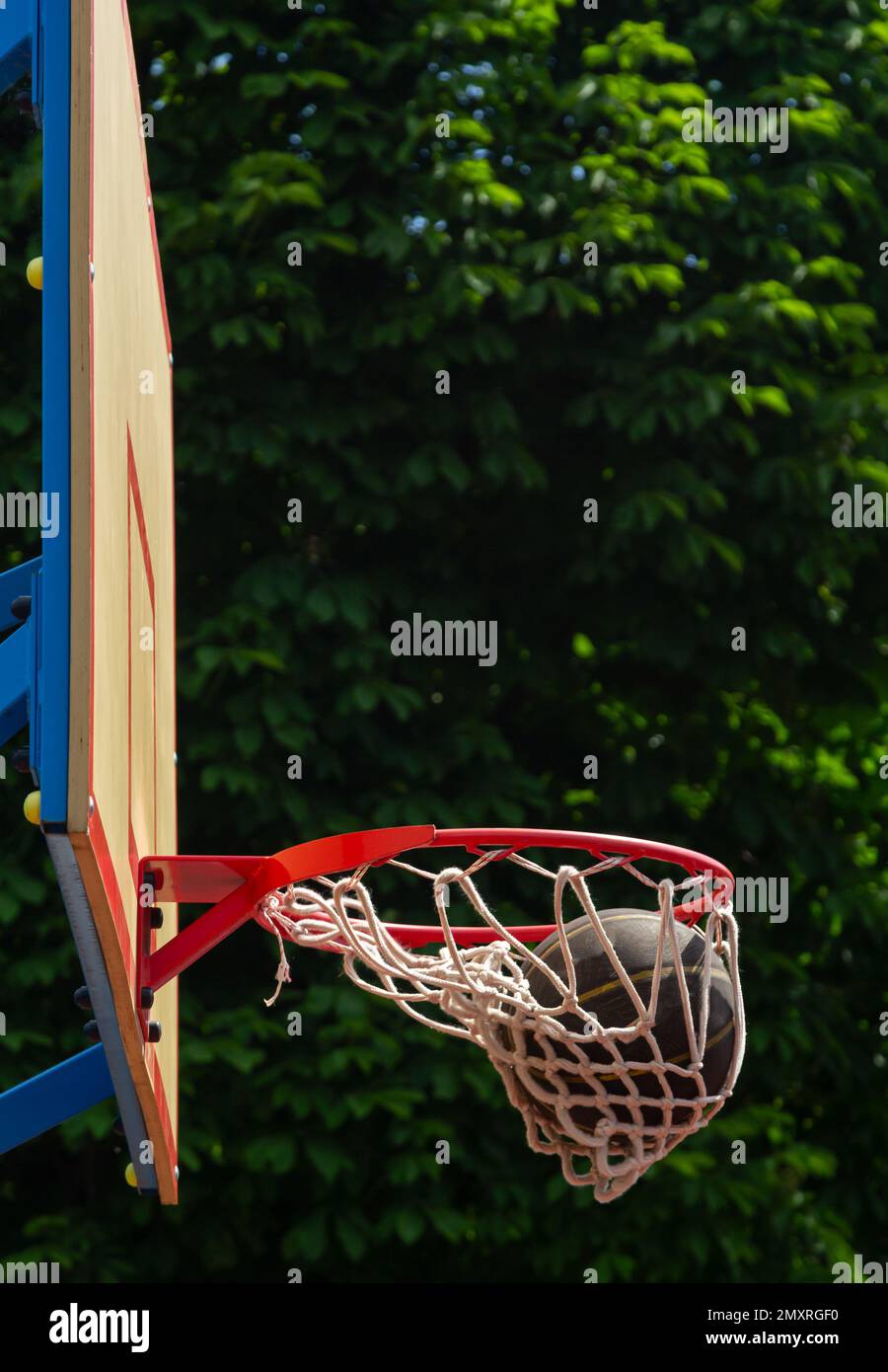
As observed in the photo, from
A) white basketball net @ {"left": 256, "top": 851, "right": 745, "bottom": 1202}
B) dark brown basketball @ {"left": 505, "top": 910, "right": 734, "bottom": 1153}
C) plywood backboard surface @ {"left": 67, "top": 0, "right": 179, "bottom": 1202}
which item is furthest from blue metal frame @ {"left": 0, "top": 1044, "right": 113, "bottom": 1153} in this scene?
dark brown basketball @ {"left": 505, "top": 910, "right": 734, "bottom": 1153}

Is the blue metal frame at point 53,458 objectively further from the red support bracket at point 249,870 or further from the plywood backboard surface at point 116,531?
the red support bracket at point 249,870

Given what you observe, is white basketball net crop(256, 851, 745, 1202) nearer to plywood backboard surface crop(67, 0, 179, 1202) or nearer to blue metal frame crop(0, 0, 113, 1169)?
plywood backboard surface crop(67, 0, 179, 1202)

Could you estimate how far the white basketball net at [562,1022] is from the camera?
2412 mm

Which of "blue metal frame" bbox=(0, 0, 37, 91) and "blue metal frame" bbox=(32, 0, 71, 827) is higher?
"blue metal frame" bbox=(0, 0, 37, 91)

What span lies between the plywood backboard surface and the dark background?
2.29 metres

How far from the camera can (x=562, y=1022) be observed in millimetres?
2469

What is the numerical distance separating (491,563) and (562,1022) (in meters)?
3.53

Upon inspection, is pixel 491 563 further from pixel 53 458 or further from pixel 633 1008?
pixel 53 458

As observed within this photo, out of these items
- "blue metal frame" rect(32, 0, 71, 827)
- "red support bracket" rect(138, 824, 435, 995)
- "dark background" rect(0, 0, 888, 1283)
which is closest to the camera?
"blue metal frame" rect(32, 0, 71, 827)

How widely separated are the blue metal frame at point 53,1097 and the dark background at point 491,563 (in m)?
2.63

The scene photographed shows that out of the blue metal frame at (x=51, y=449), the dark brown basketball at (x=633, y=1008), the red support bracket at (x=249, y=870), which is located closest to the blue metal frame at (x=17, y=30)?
the blue metal frame at (x=51, y=449)

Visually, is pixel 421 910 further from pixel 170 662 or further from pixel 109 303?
pixel 109 303

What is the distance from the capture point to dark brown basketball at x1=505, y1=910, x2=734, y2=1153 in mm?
2441

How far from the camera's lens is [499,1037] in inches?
102
